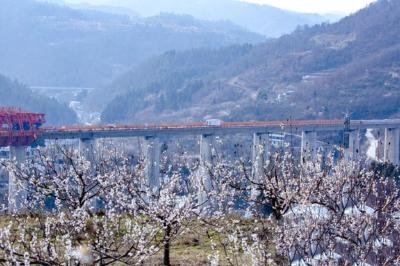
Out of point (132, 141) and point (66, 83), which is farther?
point (66, 83)

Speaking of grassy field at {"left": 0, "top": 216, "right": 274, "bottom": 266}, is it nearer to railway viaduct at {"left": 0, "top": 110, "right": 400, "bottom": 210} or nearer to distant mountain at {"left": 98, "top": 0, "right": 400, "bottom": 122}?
railway viaduct at {"left": 0, "top": 110, "right": 400, "bottom": 210}

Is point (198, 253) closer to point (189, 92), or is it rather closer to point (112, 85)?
point (189, 92)

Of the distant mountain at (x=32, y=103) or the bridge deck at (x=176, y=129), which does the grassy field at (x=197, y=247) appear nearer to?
the bridge deck at (x=176, y=129)

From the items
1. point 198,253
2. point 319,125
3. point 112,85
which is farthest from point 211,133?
point 112,85

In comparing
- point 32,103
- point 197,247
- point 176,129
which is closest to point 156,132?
point 176,129

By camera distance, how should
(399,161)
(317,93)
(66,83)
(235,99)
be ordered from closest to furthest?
(399,161), (317,93), (235,99), (66,83)

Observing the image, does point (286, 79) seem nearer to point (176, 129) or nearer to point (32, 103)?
point (32, 103)
